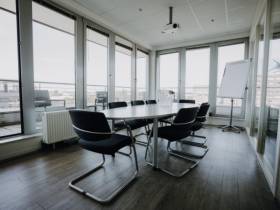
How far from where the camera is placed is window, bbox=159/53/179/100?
5.70m

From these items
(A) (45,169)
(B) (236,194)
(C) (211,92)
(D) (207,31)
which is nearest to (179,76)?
(C) (211,92)

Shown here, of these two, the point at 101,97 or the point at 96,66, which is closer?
the point at 96,66

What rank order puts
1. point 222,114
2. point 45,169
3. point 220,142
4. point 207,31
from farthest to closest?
point 222,114, point 207,31, point 220,142, point 45,169

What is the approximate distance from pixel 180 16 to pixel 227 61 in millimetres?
2311

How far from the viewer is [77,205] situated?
1.38 metres

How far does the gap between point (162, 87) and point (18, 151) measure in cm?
484

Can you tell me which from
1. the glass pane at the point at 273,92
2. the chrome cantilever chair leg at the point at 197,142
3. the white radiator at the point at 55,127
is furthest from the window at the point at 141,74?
the glass pane at the point at 273,92

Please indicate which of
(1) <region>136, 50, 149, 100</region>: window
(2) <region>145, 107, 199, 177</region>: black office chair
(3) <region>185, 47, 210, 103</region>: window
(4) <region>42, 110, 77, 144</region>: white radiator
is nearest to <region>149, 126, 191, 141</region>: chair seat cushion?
(2) <region>145, 107, 199, 177</region>: black office chair

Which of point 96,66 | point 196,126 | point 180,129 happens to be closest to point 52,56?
point 96,66

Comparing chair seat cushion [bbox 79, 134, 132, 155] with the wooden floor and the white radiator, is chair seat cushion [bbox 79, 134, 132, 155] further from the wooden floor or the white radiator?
the white radiator

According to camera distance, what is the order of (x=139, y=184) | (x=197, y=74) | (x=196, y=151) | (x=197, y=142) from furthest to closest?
(x=197, y=74), (x=197, y=142), (x=196, y=151), (x=139, y=184)

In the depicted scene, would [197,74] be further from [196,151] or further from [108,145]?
[108,145]

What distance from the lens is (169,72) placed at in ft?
19.2

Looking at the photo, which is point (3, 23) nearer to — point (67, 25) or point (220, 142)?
point (67, 25)
